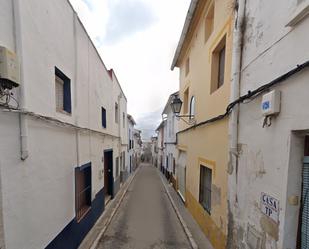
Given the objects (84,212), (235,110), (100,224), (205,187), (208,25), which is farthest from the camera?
(100,224)

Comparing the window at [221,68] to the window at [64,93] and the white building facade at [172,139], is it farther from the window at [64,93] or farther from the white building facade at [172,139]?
the white building facade at [172,139]

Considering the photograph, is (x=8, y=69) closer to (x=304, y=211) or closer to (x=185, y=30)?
(x=304, y=211)

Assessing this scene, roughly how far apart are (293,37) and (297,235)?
2.44 metres

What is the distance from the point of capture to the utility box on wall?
8.43 ft

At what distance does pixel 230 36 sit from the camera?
4.33 metres

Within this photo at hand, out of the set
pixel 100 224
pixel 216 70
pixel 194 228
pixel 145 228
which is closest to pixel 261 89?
pixel 216 70

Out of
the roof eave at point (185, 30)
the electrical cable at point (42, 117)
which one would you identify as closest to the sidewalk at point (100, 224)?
the electrical cable at point (42, 117)

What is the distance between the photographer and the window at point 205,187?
5.89 m

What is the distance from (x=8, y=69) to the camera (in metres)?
2.32

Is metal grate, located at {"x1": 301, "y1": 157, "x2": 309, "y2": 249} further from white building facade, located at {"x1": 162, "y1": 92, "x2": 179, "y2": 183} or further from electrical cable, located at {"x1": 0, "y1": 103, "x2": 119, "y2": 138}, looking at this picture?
white building facade, located at {"x1": 162, "y1": 92, "x2": 179, "y2": 183}

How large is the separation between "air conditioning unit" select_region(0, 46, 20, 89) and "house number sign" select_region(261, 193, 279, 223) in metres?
3.73

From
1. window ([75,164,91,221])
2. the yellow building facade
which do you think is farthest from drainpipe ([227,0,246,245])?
window ([75,164,91,221])

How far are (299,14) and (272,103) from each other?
1.05 meters

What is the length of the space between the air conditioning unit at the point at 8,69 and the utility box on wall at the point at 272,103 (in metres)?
3.32
